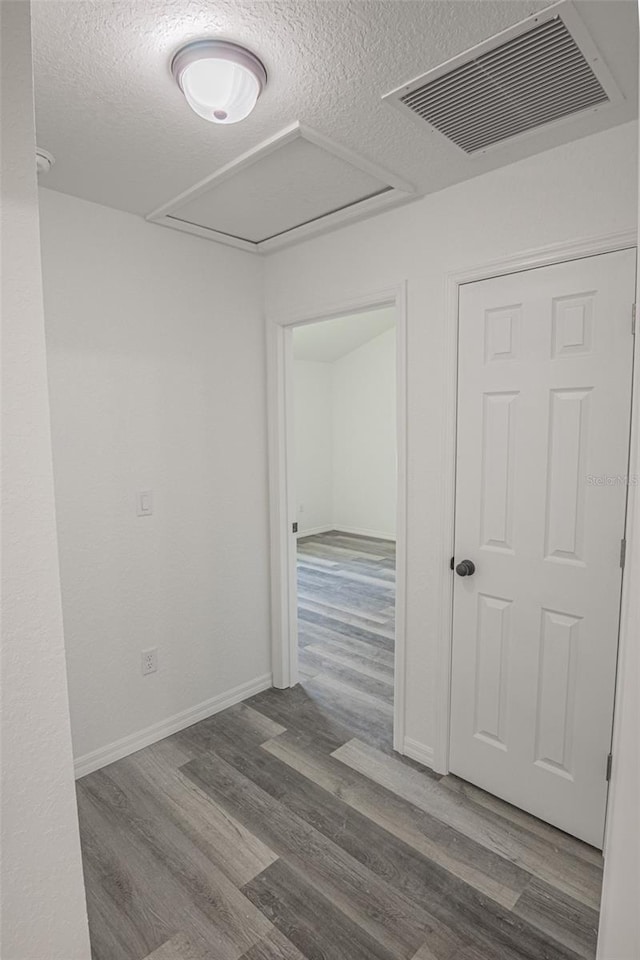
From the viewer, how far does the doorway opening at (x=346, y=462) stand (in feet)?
16.9

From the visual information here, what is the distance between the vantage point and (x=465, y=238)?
2.07 meters

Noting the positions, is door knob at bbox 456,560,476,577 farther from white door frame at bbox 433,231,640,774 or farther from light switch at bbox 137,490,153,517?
light switch at bbox 137,490,153,517

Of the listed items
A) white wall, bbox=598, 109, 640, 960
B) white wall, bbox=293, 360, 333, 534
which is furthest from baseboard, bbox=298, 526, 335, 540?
white wall, bbox=598, 109, 640, 960

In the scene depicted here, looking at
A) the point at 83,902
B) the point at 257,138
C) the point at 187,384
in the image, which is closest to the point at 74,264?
the point at 187,384

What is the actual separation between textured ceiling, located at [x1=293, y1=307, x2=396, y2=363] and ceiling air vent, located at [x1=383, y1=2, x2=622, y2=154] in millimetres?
4315

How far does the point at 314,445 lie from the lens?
7.24 meters

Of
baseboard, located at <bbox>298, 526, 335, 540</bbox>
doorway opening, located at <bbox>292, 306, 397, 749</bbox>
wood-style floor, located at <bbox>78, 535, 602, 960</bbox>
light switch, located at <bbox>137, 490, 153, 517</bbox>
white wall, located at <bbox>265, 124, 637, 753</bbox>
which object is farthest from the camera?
baseboard, located at <bbox>298, 526, 335, 540</bbox>

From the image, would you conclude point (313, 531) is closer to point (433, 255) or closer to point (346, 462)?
point (346, 462)

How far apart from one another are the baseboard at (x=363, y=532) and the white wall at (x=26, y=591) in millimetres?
6126

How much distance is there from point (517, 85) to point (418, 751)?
252cm

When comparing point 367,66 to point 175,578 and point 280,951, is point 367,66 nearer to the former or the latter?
point 175,578

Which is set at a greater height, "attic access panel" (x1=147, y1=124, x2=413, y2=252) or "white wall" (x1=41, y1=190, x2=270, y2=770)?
"attic access panel" (x1=147, y1=124, x2=413, y2=252)

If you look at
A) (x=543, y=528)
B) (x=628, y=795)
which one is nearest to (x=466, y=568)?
(x=543, y=528)

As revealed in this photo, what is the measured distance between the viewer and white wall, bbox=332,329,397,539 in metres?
6.81
